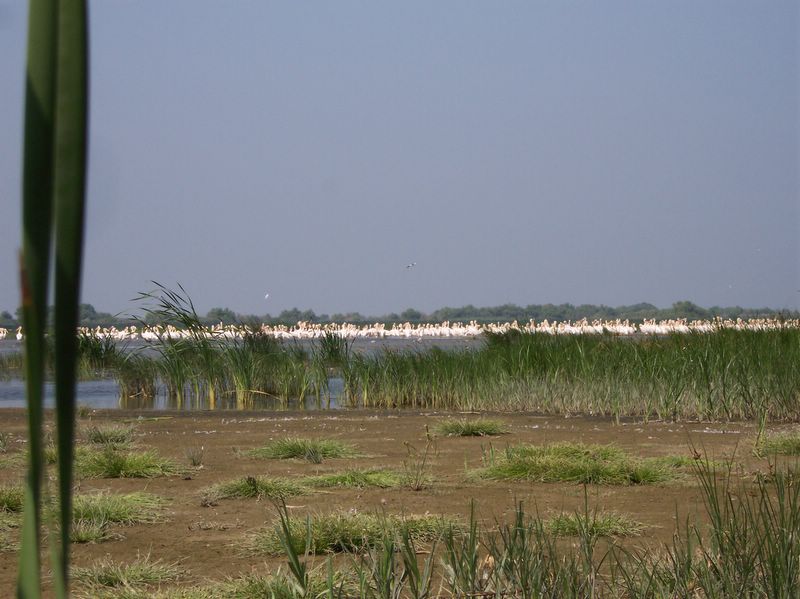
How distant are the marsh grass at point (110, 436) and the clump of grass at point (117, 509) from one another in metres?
3.46

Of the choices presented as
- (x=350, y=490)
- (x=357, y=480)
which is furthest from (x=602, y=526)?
(x=357, y=480)

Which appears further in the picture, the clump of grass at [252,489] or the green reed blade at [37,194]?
the clump of grass at [252,489]

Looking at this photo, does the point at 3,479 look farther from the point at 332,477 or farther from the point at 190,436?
the point at 190,436

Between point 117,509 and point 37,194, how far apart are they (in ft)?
18.8

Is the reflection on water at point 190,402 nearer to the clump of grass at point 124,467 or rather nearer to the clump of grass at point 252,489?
the clump of grass at point 124,467

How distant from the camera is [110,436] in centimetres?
1002

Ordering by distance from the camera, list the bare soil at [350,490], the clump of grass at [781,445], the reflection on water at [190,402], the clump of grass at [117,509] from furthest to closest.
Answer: the reflection on water at [190,402]
the clump of grass at [781,445]
the clump of grass at [117,509]
the bare soil at [350,490]

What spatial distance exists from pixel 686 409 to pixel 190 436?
6.23 metres

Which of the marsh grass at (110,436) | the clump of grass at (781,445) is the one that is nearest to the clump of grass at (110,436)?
the marsh grass at (110,436)

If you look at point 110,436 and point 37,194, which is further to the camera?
point 110,436

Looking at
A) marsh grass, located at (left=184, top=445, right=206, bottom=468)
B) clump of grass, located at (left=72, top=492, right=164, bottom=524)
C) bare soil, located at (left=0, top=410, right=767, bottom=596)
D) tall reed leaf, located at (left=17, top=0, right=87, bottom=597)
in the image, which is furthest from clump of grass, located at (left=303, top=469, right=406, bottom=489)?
tall reed leaf, located at (left=17, top=0, right=87, bottom=597)

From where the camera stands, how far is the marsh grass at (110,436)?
983 cm

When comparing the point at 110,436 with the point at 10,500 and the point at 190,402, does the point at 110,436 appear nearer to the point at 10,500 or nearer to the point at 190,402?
the point at 10,500

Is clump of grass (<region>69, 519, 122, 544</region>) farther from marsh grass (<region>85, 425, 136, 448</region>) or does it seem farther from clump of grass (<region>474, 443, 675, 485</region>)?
marsh grass (<region>85, 425, 136, 448</region>)
